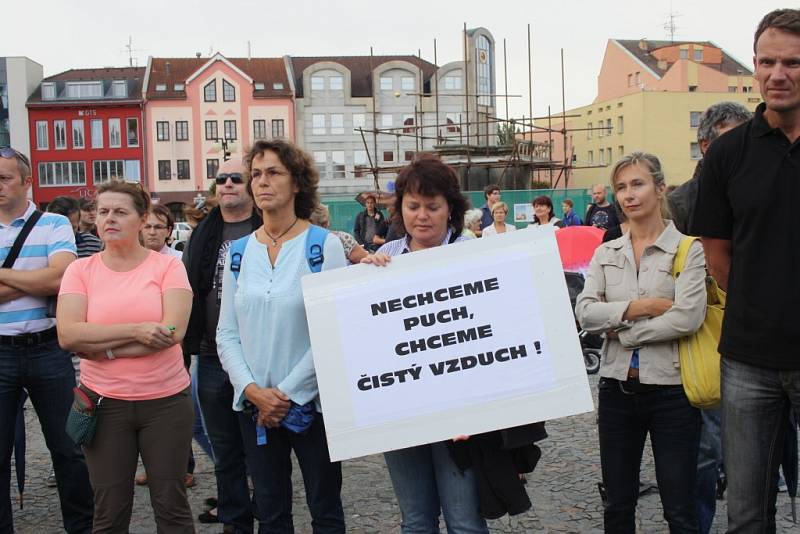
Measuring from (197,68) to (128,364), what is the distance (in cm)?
6006

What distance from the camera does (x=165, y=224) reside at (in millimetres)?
5785

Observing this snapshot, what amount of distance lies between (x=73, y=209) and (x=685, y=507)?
19.2 feet

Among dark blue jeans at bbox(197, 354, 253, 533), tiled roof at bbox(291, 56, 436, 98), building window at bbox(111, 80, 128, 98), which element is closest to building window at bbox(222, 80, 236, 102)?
tiled roof at bbox(291, 56, 436, 98)

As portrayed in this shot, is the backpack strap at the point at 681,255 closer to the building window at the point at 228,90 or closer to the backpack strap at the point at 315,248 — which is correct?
the backpack strap at the point at 315,248

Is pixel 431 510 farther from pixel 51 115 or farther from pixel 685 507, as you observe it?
pixel 51 115

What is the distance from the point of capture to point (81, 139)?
57.5 m

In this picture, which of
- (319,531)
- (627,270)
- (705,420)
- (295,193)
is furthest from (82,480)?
(705,420)

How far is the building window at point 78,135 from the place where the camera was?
57531 mm

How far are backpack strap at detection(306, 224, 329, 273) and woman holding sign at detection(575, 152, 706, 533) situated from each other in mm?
1237

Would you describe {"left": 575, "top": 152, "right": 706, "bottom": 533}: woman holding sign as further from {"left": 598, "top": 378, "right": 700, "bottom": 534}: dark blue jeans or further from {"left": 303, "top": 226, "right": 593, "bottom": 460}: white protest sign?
{"left": 303, "top": 226, "right": 593, "bottom": 460}: white protest sign

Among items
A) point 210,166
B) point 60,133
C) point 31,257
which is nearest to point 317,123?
point 210,166

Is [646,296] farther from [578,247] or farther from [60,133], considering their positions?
[60,133]

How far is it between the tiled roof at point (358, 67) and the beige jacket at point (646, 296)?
57466 mm

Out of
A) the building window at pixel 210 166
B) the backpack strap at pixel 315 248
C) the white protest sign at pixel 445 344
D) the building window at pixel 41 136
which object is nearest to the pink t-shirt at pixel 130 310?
the backpack strap at pixel 315 248
